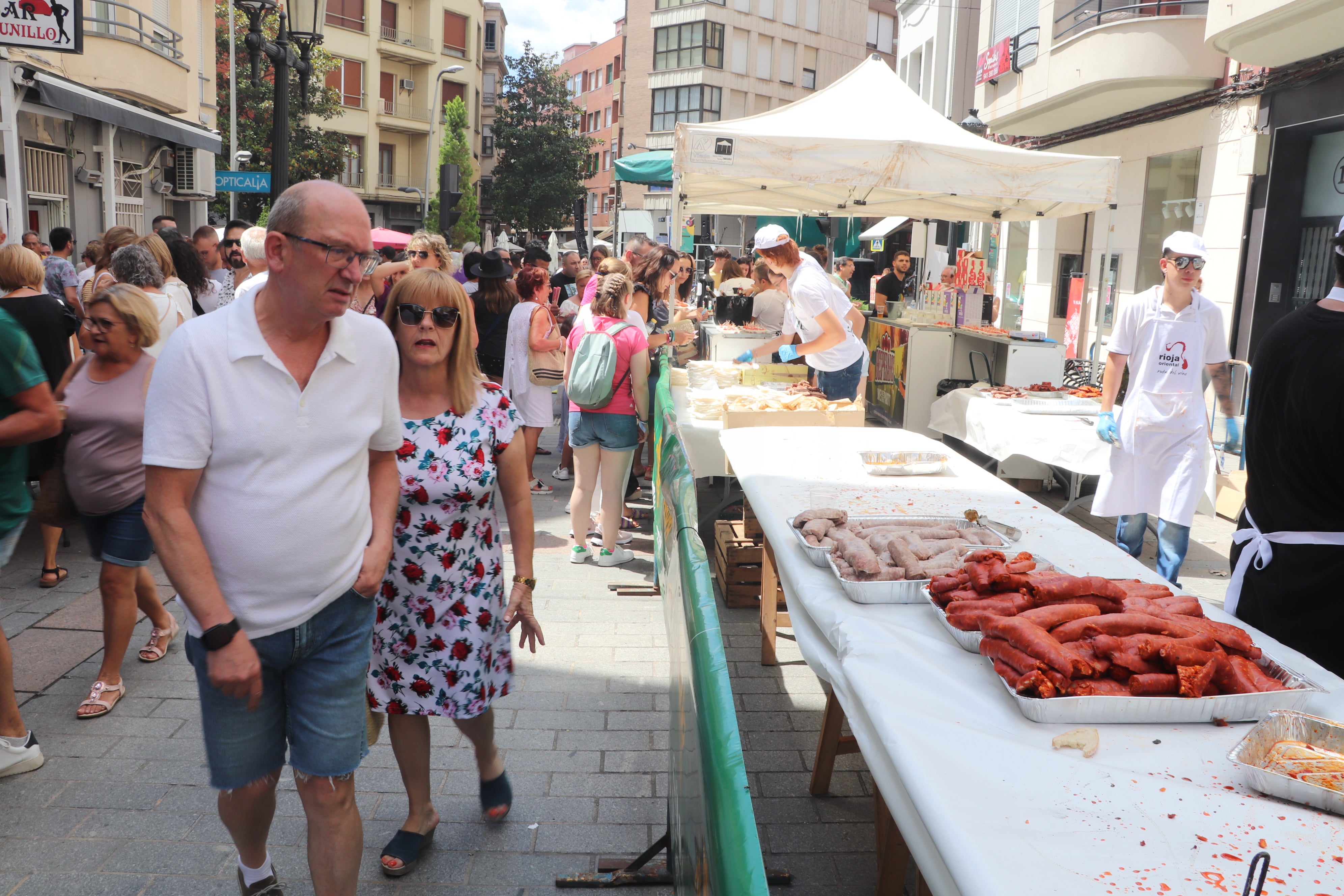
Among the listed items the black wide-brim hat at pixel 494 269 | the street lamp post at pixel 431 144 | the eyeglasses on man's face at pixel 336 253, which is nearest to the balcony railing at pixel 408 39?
the street lamp post at pixel 431 144

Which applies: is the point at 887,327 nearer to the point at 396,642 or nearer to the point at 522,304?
the point at 522,304

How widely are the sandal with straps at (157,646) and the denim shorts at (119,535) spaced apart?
0.86m

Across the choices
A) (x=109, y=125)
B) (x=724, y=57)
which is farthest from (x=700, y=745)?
(x=724, y=57)

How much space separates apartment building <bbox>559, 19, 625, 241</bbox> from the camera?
2849 inches

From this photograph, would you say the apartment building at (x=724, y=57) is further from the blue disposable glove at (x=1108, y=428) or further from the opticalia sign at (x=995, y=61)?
the blue disposable glove at (x=1108, y=428)

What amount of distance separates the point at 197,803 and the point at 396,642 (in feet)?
3.90

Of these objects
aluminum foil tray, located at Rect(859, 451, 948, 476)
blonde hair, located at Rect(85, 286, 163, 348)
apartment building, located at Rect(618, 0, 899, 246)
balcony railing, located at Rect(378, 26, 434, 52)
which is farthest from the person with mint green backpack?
balcony railing, located at Rect(378, 26, 434, 52)

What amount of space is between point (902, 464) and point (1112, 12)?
10757 mm

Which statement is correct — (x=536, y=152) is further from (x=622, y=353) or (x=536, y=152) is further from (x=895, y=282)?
(x=622, y=353)

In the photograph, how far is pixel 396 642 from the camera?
129 inches

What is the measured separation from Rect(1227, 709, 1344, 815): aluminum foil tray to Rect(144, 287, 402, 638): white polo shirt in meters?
2.12

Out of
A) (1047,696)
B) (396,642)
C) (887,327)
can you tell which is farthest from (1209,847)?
(887,327)

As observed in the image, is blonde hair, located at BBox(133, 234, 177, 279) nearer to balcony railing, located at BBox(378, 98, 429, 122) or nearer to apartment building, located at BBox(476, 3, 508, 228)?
balcony railing, located at BBox(378, 98, 429, 122)

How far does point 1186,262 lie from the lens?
18.5ft
